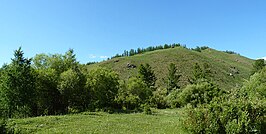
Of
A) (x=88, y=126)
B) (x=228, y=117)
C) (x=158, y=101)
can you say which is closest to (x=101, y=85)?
(x=88, y=126)

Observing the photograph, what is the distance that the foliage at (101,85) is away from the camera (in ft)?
138

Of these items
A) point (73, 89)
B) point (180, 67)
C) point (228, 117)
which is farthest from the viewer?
point (180, 67)

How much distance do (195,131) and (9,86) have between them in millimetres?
23956

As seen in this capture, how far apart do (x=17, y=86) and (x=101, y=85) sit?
14.7 metres

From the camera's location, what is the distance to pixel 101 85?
42.3m

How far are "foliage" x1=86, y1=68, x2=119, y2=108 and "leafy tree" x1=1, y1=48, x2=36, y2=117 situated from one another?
35.9 feet

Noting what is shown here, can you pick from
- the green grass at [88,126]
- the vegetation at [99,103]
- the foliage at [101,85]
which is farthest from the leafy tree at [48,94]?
the green grass at [88,126]

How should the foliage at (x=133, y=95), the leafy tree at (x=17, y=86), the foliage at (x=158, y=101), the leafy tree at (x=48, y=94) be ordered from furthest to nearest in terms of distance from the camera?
the foliage at (x=158, y=101) < the foliage at (x=133, y=95) < the leafy tree at (x=48, y=94) < the leafy tree at (x=17, y=86)

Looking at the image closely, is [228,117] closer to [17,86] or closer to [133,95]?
[17,86]

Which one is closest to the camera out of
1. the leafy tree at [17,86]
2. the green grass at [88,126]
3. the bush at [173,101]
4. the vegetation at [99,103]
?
the vegetation at [99,103]

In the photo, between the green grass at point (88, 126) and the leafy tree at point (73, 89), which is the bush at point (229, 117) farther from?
the leafy tree at point (73, 89)

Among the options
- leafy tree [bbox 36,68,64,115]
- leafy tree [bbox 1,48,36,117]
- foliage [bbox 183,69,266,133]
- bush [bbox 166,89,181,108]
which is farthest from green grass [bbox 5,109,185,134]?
bush [bbox 166,89,181,108]

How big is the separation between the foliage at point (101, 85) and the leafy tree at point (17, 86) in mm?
10945

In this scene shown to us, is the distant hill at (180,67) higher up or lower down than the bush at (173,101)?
higher up
